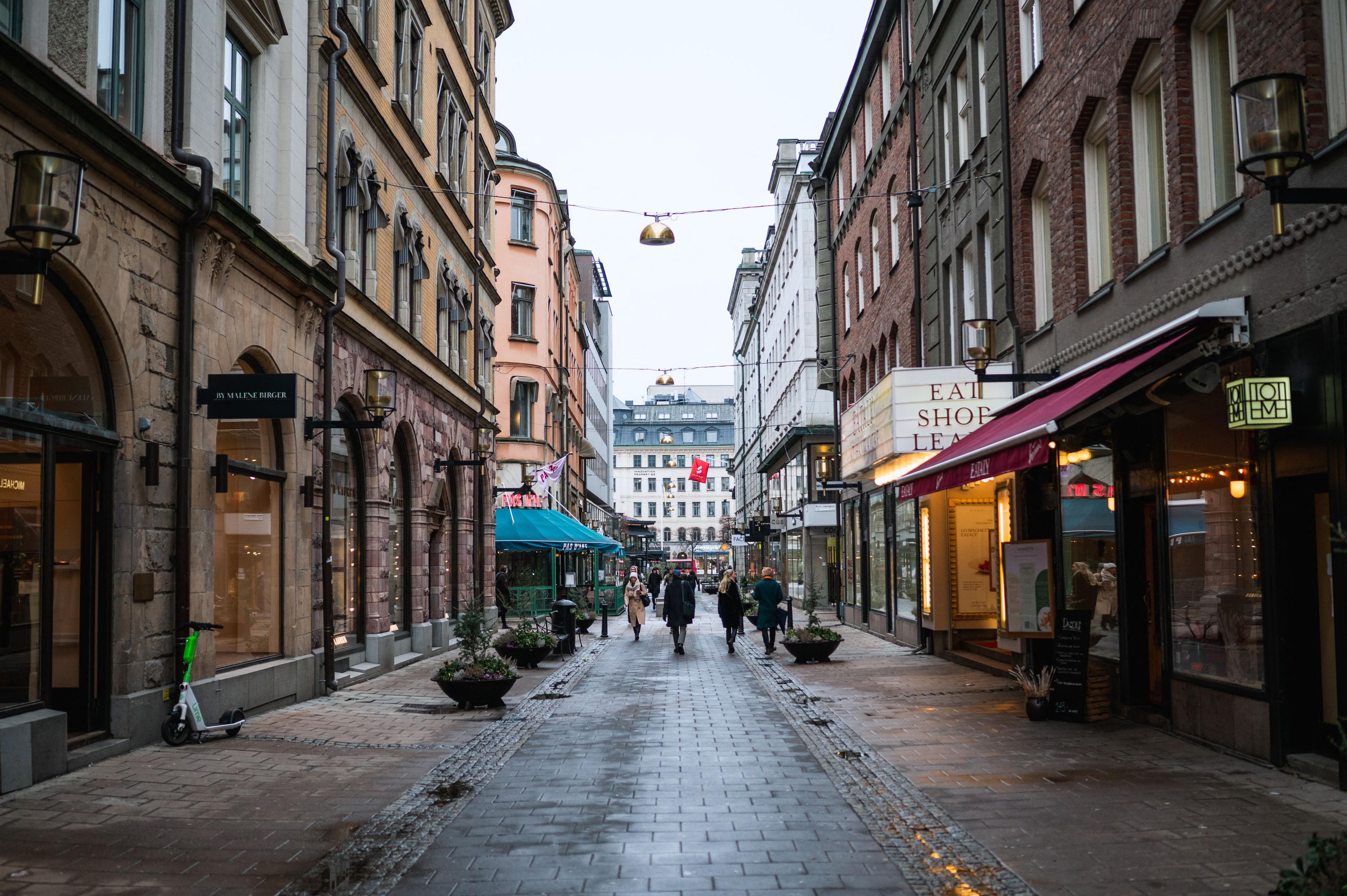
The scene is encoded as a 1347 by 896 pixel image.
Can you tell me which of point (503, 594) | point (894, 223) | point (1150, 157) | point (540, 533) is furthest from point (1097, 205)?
point (503, 594)

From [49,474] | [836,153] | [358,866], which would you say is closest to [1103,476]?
[358,866]

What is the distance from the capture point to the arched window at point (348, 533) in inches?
719

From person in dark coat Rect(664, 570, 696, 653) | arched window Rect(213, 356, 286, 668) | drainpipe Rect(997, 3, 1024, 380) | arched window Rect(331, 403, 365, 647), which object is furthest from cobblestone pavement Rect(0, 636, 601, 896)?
person in dark coat Rect(664, 570, 696, 653)

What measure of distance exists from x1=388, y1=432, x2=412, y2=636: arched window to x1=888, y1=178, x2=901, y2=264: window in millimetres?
11563

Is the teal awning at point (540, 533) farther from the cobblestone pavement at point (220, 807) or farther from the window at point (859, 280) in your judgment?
the cobblestone pavement at point (220, 807)

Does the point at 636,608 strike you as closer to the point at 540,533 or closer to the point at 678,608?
the point at 540,533

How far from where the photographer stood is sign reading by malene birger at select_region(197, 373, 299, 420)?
12.5 meters

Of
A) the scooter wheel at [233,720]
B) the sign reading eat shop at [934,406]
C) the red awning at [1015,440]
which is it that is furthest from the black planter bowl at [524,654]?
the scooter wheel at [233,720]

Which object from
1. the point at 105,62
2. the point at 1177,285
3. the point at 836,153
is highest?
the point at 836,153

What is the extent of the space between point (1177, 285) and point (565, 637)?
14718 mm

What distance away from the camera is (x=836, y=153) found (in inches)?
1454

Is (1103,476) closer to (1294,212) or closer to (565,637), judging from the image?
(1294,212)

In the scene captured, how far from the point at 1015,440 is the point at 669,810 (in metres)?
6.18

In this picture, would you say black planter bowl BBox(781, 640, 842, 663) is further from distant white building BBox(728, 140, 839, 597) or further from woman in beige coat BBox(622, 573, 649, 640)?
distant white building BBox(728, 140, 839, 597)
